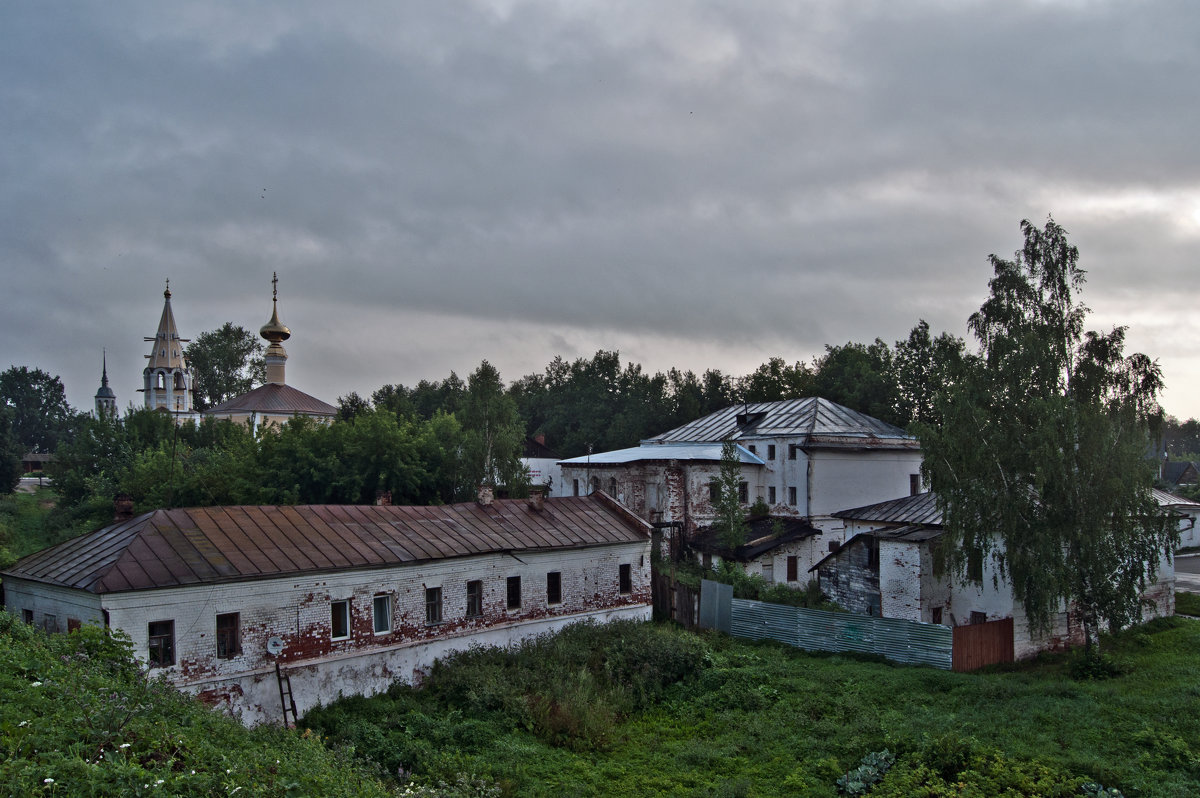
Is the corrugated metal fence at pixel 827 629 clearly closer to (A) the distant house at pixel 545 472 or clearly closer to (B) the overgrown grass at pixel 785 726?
(B) the overgrown grass at pixel 785 726

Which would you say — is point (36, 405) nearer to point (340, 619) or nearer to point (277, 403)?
point (277, 403)

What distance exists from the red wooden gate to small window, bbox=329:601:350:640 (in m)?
13.6

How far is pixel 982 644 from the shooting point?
61.2 feet

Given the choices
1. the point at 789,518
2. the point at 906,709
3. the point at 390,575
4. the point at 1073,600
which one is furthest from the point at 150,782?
the point at 789,518

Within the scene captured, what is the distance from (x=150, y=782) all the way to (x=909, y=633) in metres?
16.7

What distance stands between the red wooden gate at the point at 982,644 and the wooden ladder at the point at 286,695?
14425 millimetres

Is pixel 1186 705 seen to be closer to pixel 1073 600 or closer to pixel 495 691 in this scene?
pixel 1073 600

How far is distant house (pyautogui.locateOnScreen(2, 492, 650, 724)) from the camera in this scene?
47.2ft

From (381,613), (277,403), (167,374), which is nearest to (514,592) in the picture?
(381,613)

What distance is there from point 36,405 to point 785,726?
399ft

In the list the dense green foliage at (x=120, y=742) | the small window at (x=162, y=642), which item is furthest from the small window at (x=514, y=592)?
the dense green foliage at (x=120, y=742)

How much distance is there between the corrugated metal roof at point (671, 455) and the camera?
33.1 metres

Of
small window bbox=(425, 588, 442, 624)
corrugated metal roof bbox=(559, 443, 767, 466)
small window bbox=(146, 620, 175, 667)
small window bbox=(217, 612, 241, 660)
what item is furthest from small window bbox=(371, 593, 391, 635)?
corrugated metal roof bbox=(559, 443, 767, 466)

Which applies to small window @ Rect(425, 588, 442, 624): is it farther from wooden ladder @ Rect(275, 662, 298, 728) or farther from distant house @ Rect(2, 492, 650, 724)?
wooden ladder @ Rect(275, 662, 298, 728)
